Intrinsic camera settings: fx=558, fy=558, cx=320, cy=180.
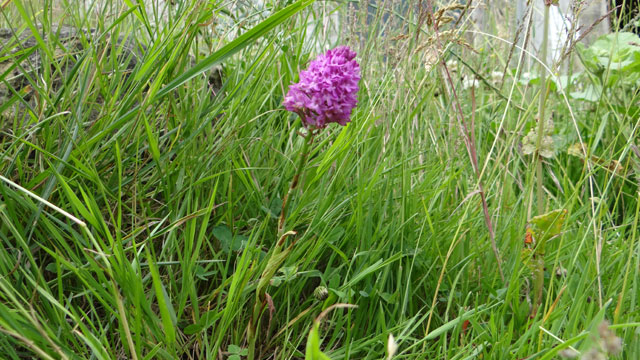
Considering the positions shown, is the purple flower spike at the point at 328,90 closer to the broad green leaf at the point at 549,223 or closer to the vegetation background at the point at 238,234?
the vegetation background at the point at 238,234

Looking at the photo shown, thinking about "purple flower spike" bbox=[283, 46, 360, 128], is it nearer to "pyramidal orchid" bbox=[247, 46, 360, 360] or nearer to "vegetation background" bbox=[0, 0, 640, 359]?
"pyramidal orchid" bbox=[247, 46, 360, 360]

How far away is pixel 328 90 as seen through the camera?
987mm

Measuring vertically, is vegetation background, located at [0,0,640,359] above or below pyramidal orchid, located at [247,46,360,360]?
below

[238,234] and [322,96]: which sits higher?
[322,96]

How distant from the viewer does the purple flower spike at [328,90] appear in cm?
98

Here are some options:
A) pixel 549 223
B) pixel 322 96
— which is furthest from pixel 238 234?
pixel 549 223

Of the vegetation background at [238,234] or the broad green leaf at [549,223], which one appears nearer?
the vegetation background at [238,234]

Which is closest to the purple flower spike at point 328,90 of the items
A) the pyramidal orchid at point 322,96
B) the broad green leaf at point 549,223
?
the pyramidal orchid at point 322,96

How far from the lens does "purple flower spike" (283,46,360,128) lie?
0.98 meters

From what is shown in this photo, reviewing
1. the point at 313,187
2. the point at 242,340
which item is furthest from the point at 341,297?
the point at 313,187

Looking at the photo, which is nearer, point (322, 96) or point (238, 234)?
point (322, 96)

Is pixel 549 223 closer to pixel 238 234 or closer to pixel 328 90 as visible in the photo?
pixel 328 90

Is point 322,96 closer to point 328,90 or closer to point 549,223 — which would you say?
point 328,90

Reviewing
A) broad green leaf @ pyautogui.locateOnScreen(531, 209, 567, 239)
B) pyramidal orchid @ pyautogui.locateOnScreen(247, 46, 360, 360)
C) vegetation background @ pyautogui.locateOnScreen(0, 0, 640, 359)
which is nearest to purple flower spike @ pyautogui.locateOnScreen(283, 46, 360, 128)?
pyramidal orchid @ pyautogui.locateOnScreen(247, 46, 360, 360)
